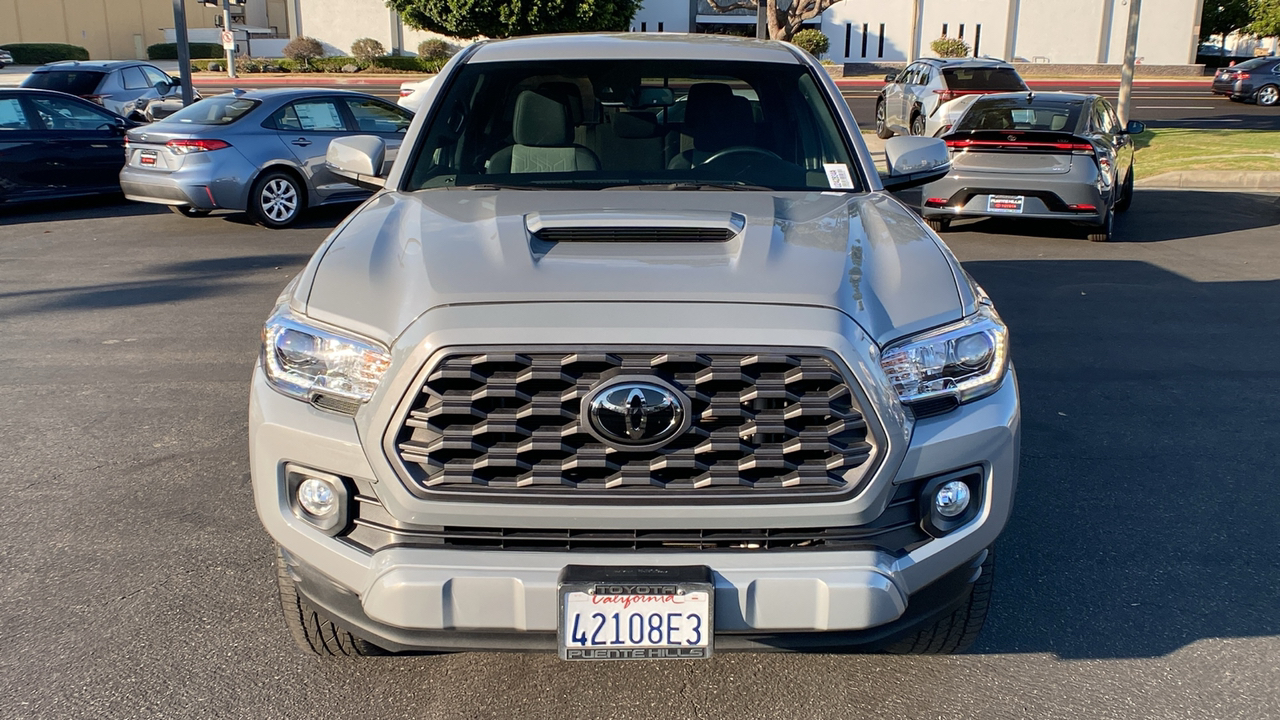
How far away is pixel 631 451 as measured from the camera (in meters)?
2.56

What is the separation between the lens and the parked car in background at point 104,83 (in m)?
17.2

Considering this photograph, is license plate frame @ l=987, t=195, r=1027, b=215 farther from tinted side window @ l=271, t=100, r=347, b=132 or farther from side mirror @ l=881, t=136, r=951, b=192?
tinted side window @ l=271, t=100, r=347, b=132

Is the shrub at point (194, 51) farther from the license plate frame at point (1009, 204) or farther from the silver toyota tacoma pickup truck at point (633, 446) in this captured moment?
the silver toyota tacoma pickup truck at point (633, 446)

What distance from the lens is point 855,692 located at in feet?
10.2

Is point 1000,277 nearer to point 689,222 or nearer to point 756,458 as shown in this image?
point 689,222

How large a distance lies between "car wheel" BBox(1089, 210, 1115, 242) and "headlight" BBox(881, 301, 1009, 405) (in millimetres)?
8378

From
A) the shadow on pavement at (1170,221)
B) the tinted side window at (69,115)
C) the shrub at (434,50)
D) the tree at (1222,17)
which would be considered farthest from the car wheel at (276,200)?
the tree at (1222,17)

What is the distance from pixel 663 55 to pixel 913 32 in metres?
50.6

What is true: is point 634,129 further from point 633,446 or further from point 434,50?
point 434,50

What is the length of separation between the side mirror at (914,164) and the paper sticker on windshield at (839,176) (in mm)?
260

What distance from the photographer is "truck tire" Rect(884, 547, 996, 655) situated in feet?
10.1

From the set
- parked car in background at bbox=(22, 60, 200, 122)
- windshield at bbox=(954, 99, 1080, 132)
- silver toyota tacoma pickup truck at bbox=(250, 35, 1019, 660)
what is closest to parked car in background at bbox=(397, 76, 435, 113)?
parked car in background at bbox=(22, 60, 200, 122)

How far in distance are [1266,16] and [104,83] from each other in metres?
21.3

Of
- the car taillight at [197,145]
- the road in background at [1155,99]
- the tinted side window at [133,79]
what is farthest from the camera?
the road in background at [1155,99]
